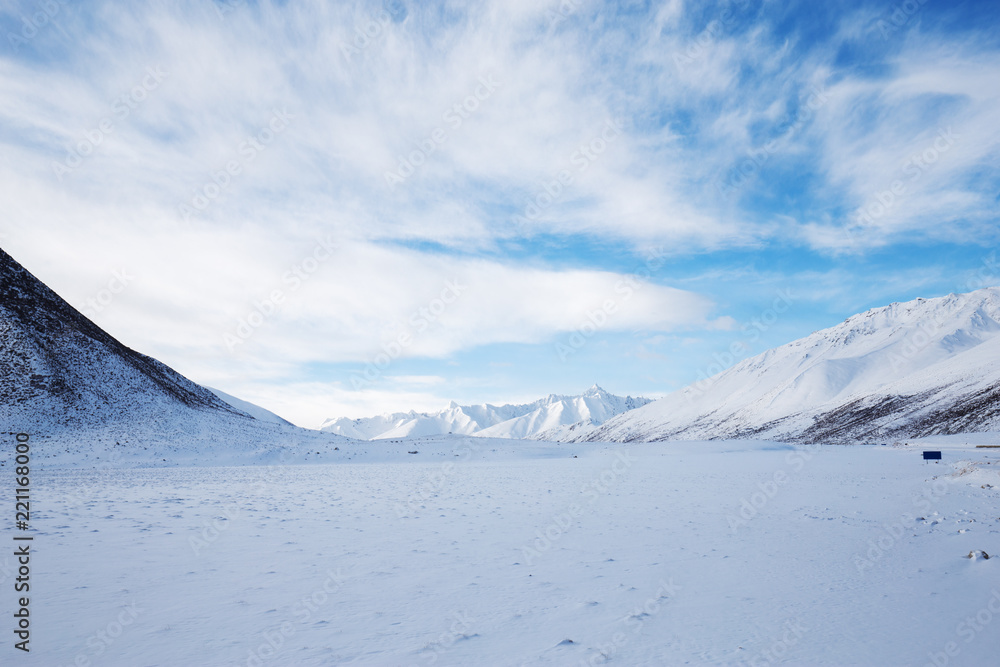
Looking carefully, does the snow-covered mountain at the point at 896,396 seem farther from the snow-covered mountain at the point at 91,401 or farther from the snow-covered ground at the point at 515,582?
the snow-covered mountain at the point at 91,401

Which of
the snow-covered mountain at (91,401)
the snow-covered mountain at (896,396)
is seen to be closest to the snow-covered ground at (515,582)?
the snow-covered mountain at (91,401)

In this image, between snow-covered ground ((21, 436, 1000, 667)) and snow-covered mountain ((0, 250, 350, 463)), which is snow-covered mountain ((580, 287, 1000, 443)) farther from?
snow-covered mountain ((0, 250, 350, 463))

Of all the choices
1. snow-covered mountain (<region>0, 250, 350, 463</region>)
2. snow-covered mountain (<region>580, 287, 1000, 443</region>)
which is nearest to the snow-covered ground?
snow-covered mountain (<region>0, 250, 350, 463</region>)

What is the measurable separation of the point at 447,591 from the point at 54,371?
6277cm

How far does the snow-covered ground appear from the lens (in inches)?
232

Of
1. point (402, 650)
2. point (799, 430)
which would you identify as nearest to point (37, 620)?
point (402, 650)

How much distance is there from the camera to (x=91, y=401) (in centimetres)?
4978

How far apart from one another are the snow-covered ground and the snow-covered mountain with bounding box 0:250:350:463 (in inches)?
1311

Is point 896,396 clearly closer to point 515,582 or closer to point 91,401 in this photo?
point 515,582

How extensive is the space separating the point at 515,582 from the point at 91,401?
59.6 metres

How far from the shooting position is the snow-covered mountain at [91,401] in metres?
43.4

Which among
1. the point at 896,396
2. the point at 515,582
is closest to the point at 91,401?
the point at 515,582

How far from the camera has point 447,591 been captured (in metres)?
7.84

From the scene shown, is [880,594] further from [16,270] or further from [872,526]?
[16,270]
